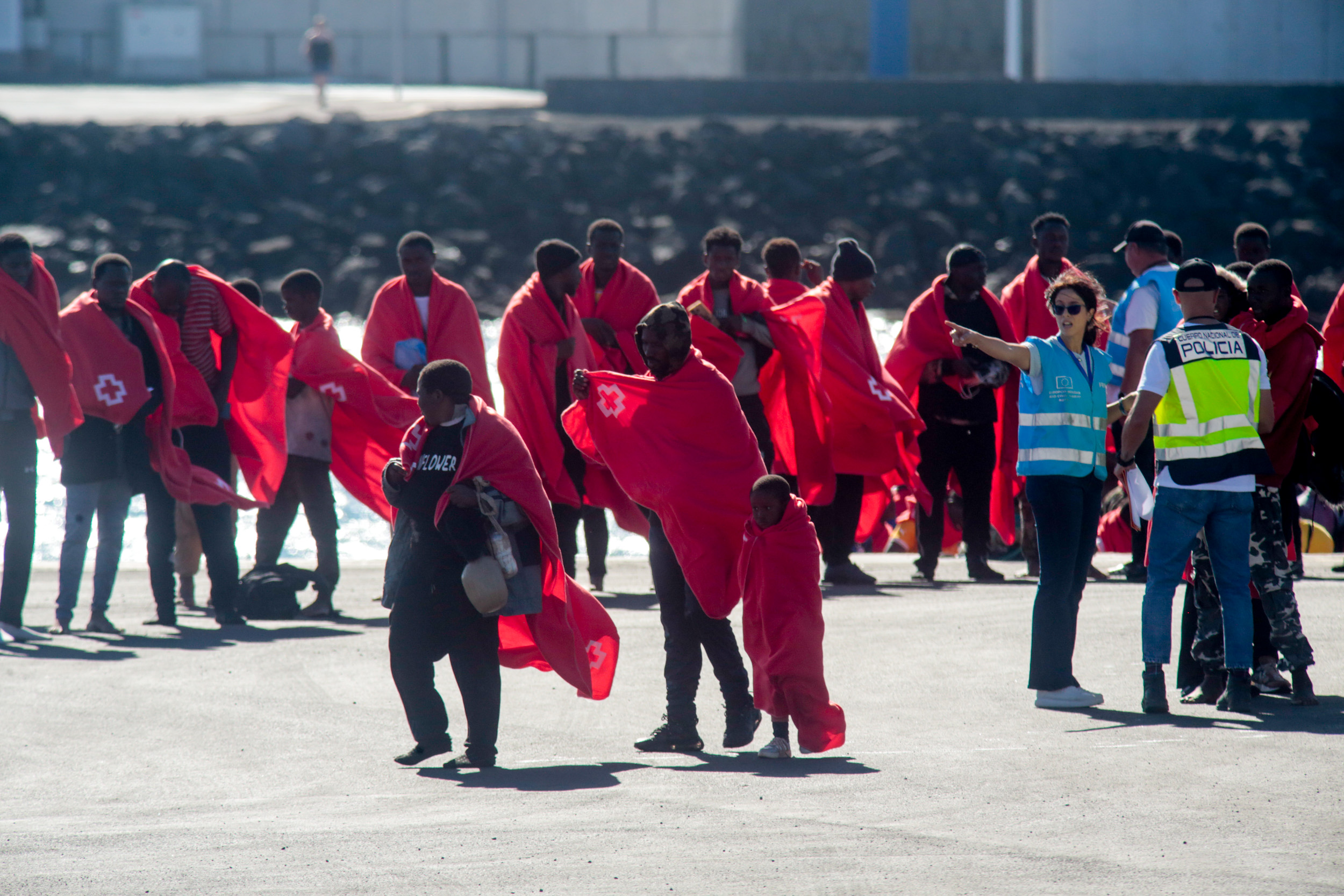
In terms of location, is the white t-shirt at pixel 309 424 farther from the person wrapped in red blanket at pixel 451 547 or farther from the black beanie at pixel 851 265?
the person wrapped in red blanket at pixel 451 547

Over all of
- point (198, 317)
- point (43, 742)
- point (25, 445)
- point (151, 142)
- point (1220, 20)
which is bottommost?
point (43, 742)

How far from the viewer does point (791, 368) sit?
34.9 ft

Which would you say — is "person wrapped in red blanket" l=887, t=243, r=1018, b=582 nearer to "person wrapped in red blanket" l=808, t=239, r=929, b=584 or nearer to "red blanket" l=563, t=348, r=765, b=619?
"person wrapped in red blanket" l=808, t=239, r=929, b=584

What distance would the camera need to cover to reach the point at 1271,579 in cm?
702

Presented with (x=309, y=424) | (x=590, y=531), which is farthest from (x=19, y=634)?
(x=590, y=531)

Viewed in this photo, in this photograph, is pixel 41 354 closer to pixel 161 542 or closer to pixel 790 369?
pixel 161 542

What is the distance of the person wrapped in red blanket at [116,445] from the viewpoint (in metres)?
9.29

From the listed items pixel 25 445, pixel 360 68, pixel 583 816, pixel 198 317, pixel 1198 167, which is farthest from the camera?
pixel 360 68

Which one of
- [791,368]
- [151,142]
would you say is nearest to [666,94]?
[151,142]

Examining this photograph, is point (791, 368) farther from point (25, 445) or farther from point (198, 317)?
point (25, 445)

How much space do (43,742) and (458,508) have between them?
2033 millimetres

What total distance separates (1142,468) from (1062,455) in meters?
2.88

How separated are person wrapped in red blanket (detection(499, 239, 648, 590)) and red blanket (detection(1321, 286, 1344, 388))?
13.7 feet

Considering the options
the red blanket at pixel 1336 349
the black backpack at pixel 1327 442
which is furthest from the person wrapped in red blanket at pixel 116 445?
the red blanket at pixel 1336 349
